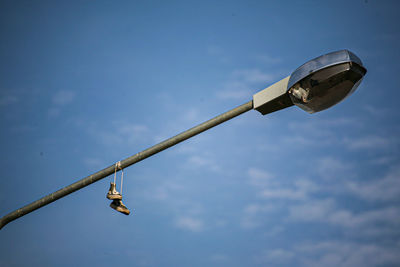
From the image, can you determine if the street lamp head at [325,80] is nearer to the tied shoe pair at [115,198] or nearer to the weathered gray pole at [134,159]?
the weathered gray pole at [134,159]

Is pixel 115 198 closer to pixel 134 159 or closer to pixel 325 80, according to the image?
pixel 134 159

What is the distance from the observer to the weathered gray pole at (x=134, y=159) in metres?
5.63

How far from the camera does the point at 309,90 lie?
5.25 metres

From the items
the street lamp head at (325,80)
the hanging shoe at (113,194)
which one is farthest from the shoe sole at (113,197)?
the street lamp head at (325,80)

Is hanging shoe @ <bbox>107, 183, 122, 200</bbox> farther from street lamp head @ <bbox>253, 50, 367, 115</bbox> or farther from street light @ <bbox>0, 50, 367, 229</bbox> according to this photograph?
street lamp head @ <bbox>253, 50, 367, 115</bbox>

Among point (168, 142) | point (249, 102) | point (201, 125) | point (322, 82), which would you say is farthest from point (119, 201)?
point (322, 82)

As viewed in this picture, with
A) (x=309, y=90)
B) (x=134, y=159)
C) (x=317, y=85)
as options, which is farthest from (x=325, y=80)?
(x=134, y=159)

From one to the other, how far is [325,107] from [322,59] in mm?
672

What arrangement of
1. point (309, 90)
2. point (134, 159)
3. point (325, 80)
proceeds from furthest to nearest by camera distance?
point (134, 159) < point (309, 90) < point (325, 80)

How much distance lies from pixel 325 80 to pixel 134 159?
2.63 metres

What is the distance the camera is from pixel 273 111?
5.64 metres

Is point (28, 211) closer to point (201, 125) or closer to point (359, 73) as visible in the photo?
point (201, 125)

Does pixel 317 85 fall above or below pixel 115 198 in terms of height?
above

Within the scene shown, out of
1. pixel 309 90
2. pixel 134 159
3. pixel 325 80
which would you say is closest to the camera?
pixel 325 80
